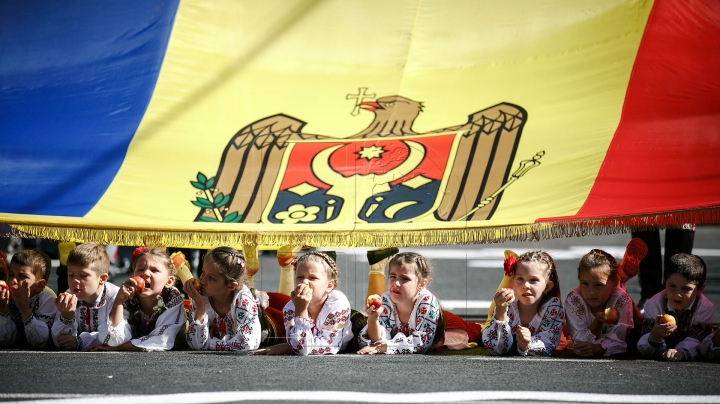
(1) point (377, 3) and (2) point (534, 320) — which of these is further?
(1) point (377, 3)

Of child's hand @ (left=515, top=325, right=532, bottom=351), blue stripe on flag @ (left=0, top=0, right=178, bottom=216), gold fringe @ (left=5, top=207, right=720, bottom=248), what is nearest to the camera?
child's hand @ (left=515, top=325, right=532, bottom=351)

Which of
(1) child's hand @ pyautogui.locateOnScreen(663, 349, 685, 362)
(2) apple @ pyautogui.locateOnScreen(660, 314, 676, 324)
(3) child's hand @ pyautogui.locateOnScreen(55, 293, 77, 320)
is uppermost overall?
(3) child's hand @ pyautogui.locateOnScreen(55, 293, 77, 320)

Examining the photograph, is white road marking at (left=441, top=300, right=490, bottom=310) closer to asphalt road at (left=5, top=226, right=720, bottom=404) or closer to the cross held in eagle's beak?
the cross held in eagle's beak

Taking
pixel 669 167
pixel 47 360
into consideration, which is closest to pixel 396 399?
pixel 47 360

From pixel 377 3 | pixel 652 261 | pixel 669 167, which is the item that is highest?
pixel 377 3

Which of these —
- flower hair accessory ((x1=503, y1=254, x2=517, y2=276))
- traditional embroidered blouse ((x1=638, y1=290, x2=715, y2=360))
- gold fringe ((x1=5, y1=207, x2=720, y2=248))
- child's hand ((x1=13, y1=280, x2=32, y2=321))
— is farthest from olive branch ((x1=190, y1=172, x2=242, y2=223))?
traditional embroidered blouse ((x1=638, y1=290, x2=715, y2=360))

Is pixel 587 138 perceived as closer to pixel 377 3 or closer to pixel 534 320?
pixel 534 320

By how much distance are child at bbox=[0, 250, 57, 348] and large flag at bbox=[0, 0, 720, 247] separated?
7.2 inches

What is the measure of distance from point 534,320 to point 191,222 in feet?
5.86

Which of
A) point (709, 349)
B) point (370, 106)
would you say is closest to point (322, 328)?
point (370, 106)

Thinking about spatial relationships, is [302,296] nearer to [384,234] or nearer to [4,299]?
[384,234]

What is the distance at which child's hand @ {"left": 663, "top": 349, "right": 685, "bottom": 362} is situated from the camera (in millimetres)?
4188

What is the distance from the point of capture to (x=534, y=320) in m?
4.46

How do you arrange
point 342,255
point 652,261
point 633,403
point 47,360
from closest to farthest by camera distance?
1. point 633,403
2. point 47,360
3. point 342,255
4. point 652,261
